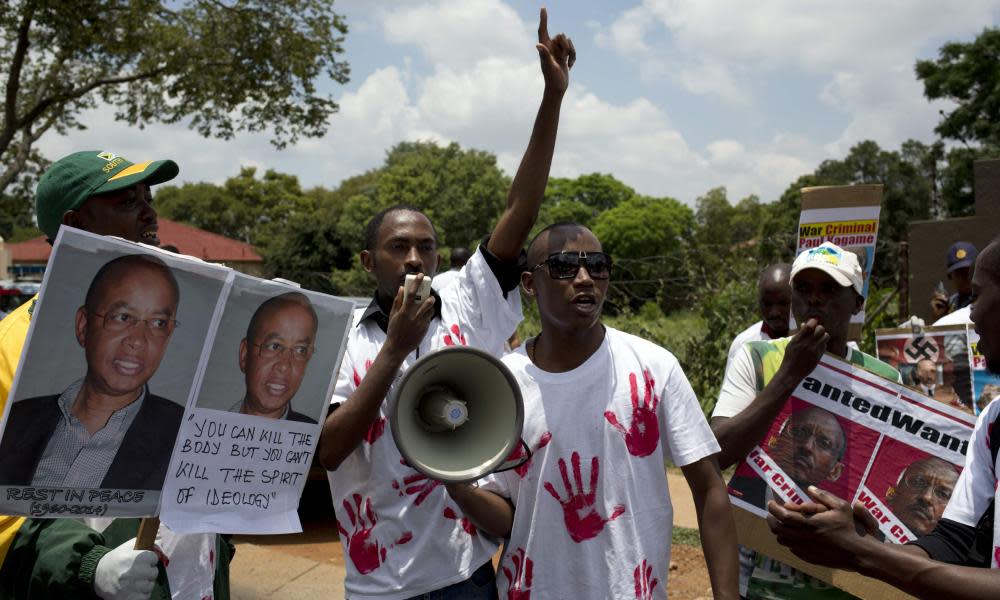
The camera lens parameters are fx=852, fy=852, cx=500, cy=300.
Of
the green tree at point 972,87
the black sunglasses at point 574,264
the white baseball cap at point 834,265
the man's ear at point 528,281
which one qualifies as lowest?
the man's ear at point 528,281

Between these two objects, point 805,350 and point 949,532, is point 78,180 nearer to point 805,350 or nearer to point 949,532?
point 805,350

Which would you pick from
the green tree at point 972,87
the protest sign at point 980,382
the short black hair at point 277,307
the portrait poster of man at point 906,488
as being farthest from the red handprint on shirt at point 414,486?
the green tree at point 972,87

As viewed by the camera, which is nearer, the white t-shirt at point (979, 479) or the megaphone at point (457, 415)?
the white t-shirt at point (979, 479)

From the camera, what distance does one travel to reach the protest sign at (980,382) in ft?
11.5

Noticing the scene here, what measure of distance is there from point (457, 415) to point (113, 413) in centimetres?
85

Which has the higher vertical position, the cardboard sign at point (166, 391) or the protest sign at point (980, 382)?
the protest sign at point (980, 382)

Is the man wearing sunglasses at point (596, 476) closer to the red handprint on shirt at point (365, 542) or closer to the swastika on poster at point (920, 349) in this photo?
the red handprint on shirt at point (365, 542)

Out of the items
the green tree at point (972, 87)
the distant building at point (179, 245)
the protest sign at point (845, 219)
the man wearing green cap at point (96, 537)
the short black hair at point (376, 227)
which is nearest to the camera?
the man wearing green cap at point (96, 537)

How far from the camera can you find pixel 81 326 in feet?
6.08

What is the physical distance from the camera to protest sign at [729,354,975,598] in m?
2.54

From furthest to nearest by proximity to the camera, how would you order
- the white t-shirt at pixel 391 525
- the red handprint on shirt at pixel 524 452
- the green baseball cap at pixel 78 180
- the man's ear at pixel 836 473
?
the man's ear at pixel 836 473
the white t-shirt at pixel 391 525
the red handprint on shirt at pixel 524 452
the green baseball cap at pixel 78 180

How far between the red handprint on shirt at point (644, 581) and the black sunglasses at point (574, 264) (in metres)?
0.79

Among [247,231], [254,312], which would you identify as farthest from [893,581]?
[247,231]

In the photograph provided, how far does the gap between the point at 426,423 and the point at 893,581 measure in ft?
3.87
